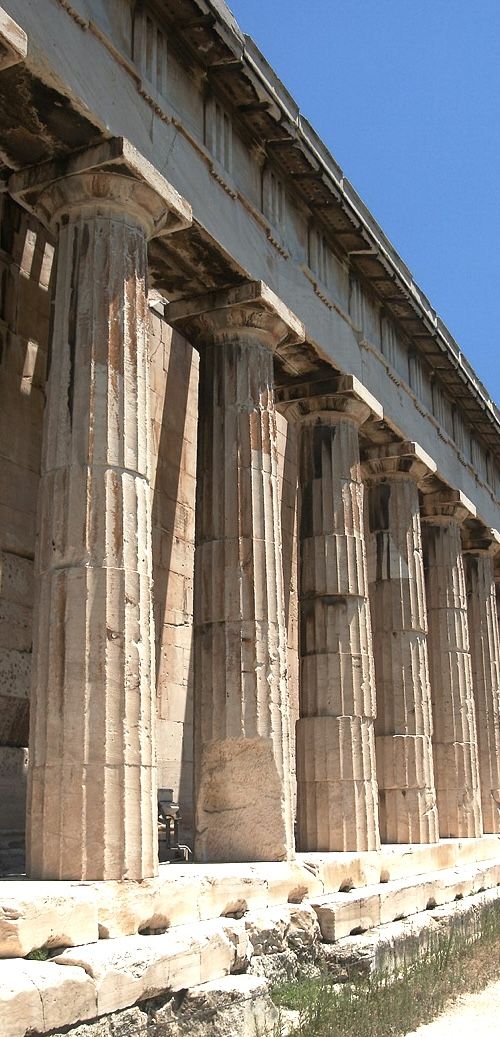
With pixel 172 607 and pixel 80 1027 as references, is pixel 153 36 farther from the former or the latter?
pixel 80 1027

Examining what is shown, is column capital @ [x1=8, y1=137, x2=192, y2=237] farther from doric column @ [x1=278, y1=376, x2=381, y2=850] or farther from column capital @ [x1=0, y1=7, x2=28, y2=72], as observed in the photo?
doric column @ [x1=278, y1=376, x2=381, y2=850]

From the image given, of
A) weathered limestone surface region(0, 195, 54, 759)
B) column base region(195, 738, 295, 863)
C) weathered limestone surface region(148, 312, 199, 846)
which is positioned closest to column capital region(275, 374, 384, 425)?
weathered limestone surface region(148, 312, 199, 846)

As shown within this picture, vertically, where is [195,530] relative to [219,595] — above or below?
above

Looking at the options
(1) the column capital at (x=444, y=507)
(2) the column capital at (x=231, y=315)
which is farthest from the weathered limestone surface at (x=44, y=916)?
(1) the column capital at (x=444, y=507)

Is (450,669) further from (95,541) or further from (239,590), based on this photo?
(95,541)

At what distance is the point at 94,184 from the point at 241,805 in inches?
258

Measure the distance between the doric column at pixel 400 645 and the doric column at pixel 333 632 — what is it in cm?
245

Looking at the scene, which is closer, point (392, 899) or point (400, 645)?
point (392, 899)

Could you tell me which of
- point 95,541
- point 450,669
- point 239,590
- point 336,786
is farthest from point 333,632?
point 95,541

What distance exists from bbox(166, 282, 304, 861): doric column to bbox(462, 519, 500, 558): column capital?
34.8ft

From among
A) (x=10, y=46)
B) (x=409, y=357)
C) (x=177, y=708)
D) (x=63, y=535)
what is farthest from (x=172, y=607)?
(x=10, y=46)

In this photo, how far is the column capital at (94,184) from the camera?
1006cm

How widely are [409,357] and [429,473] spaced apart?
2.07 meters

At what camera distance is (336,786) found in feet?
47.0
